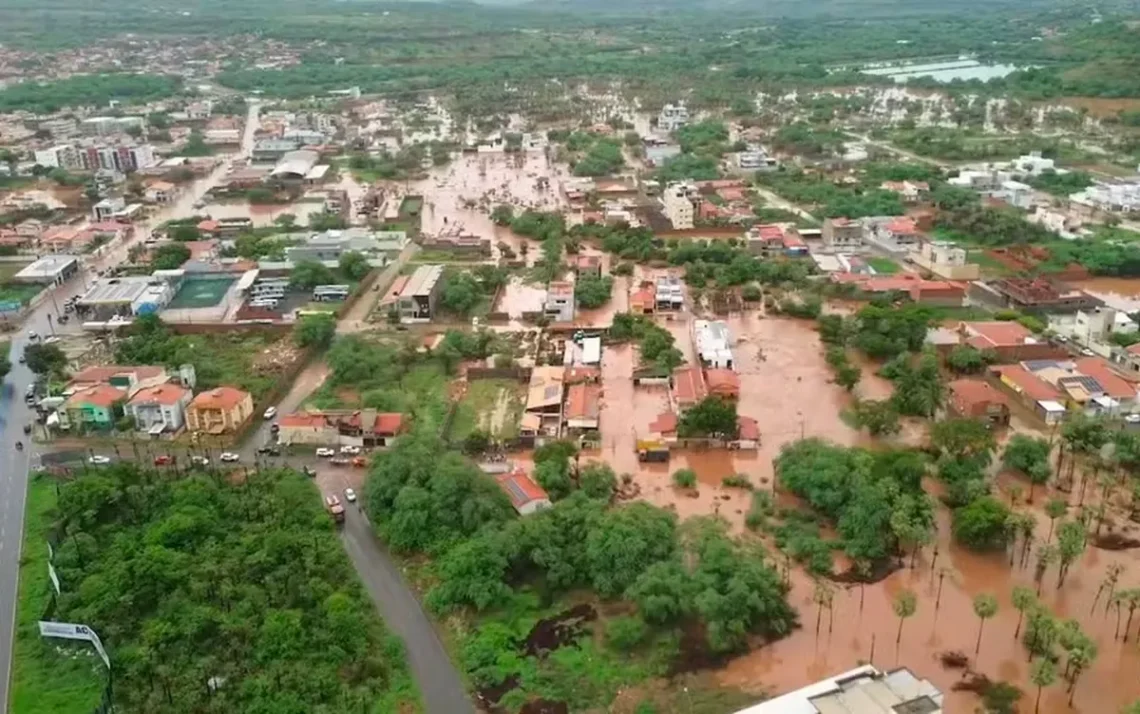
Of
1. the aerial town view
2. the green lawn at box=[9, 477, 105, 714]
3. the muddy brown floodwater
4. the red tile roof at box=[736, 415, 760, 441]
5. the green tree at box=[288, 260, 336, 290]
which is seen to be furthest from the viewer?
the green tree at box=[288, 260, 336, 290]

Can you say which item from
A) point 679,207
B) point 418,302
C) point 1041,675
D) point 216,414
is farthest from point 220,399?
point 679,207

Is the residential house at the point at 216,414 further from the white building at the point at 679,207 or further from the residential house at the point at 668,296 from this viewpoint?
the white building at the point at 679,207

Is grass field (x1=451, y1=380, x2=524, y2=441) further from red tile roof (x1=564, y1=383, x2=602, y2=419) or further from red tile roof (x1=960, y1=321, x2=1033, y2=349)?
red tile roof (x1=960, y1=321, x2=1033, y2=349)

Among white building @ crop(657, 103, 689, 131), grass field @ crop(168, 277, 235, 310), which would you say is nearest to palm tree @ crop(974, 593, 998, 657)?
Answer: grass field @ crop(168, 277, 235, 310)

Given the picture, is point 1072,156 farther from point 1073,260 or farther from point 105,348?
point 105,348

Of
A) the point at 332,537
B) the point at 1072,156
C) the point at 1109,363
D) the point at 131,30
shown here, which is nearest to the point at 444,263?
the point at 332,537

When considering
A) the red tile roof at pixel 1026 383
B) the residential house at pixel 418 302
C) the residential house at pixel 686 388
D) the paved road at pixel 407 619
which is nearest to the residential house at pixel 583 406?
the residential house at pixel 686 388

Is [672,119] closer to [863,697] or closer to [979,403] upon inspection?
[979,403]
